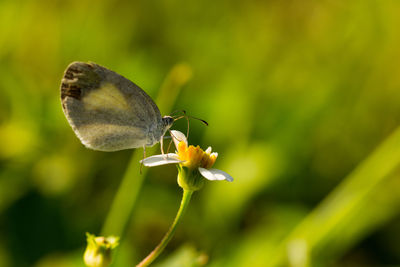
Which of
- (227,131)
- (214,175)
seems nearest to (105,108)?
(214,175)

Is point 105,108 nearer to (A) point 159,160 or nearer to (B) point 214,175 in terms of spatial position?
(A) point 159,160

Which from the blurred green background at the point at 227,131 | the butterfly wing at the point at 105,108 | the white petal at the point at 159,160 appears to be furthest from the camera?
the blurred green background at the point at 227,131

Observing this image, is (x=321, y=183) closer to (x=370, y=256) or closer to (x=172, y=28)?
(x=370, y=256)

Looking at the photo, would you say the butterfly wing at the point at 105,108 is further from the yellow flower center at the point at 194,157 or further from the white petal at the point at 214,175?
the white petal at the point at 214,175

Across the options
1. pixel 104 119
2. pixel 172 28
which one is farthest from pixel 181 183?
pixel 172 28

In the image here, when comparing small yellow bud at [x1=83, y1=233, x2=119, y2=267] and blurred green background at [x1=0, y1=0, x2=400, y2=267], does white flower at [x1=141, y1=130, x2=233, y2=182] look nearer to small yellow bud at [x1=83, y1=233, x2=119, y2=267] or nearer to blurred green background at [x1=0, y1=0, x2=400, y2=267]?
small yellow bud at [x1=83, y1=233, x2=119, y2=267]

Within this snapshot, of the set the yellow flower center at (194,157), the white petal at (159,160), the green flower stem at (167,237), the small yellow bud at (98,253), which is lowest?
the small yellow bud at (98,253)

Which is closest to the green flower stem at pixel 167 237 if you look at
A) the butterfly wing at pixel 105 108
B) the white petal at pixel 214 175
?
the white petal at pixel 214 175
